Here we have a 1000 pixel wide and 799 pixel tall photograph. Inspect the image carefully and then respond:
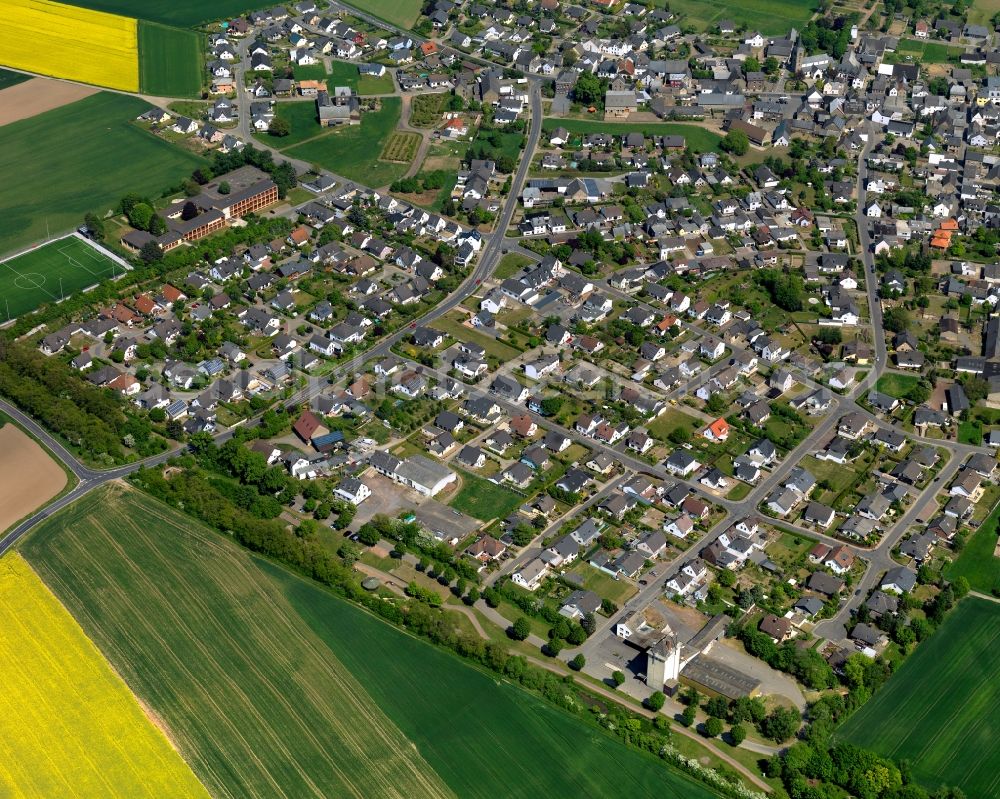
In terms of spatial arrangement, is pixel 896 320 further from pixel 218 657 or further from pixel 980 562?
pixel 218 657

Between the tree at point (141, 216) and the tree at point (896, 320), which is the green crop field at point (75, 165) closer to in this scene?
the tree at point (141, 216)

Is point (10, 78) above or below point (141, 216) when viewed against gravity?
below

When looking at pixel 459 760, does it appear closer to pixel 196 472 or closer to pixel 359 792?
pixel 359 792

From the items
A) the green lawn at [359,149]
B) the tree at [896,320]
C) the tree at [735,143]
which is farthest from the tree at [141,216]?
the tree at [896,320]

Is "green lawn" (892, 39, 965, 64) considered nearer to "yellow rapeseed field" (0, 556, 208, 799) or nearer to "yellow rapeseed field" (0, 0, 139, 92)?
"yellow rapeseed field" (0, 0, 139, 92)

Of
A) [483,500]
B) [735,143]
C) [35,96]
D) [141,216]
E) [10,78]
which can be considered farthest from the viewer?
[10,78]

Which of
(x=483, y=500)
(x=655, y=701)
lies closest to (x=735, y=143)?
(x=483, y=500)

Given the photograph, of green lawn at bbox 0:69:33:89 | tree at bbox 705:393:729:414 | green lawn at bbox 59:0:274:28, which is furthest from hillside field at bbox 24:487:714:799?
green lawn at bbox 59:0:274:28

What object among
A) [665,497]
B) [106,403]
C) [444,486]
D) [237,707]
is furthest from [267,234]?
[237,707]
